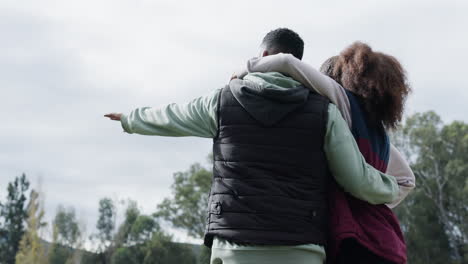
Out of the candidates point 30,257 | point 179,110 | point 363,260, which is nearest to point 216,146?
point 179,110

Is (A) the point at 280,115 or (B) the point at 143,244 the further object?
(B) the point at 143,244

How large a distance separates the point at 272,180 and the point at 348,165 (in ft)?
0.93

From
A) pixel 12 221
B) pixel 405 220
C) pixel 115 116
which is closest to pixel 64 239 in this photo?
pixel 12 221

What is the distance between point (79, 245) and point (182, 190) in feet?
21.9

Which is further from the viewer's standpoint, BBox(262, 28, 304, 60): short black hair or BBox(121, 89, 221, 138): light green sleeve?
BBox(262, 28, 304, 60): short black hair

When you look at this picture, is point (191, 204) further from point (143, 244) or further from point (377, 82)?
point (377, 82)

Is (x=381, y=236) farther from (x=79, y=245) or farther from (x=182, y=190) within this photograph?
(x=182, y=190)

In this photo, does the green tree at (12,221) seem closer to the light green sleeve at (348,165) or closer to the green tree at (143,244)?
the green tree at (143,244)

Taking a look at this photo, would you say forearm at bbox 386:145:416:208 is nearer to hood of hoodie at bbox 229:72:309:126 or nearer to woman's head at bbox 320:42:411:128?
woman's head at bbox 320:42:411:128

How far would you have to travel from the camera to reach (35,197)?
28.9m

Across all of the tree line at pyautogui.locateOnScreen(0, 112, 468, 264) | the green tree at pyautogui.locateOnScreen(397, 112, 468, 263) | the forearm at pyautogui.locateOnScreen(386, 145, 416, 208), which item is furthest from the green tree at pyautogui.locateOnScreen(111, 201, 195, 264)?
the forearm at pyautogui.locateOnScreen(386, 145, 416, 208)

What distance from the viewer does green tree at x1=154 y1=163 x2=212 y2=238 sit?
34438 millimetres

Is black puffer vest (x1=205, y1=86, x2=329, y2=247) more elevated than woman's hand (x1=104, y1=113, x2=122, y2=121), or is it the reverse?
woman's hand (x1=104, y1=113, x2=122, y2=121)

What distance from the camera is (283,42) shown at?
2.50 metres
